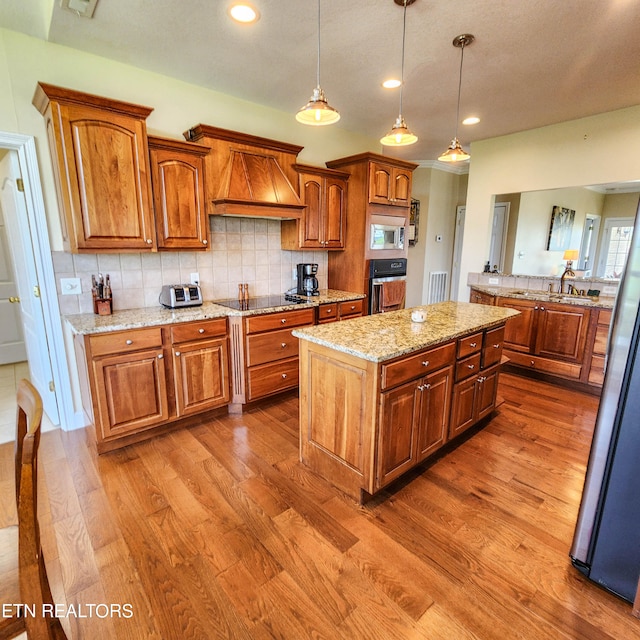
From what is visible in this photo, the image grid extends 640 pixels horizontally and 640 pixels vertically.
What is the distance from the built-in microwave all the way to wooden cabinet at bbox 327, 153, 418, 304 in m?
0.05

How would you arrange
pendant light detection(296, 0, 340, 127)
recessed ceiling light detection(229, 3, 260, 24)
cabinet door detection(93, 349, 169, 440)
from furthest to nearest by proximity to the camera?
cabinet door detection(93, 349, 169, 440), recessed ceiling light detection(229, 3, 260, 24), pendant light detection(296, 0, 340, 127)

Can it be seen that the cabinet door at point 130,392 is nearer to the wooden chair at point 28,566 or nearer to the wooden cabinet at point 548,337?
the wooden chair at point 28,566

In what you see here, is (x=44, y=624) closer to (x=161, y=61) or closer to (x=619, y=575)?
(x=619, y=575)

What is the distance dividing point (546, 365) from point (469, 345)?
1956 mm

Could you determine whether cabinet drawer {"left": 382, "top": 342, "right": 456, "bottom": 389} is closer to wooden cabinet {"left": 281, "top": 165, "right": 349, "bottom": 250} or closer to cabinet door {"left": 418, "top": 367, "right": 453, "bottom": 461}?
cabinet door {"left": 418, "top": 367, "right": 453, "bottom": 461}

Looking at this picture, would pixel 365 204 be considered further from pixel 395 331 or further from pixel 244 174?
pixel 395 331

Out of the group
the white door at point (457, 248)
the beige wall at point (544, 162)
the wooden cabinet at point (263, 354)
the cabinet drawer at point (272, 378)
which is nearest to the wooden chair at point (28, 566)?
the wooden cabinet at point (263, 354)

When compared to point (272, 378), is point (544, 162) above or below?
above

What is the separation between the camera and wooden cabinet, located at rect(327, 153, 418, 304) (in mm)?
3734

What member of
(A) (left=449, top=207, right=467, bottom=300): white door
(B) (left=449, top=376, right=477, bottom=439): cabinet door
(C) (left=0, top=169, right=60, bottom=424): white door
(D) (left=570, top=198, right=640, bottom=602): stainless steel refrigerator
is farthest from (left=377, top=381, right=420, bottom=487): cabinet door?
(A) (left=449, top=207, right=467, bottom=300): white door

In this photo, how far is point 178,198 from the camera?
275 centimetres

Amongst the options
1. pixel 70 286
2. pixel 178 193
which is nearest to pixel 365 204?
pixel 178 193

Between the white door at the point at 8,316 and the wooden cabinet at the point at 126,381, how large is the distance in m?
2.79

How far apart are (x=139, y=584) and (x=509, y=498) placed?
1945 millimetres
